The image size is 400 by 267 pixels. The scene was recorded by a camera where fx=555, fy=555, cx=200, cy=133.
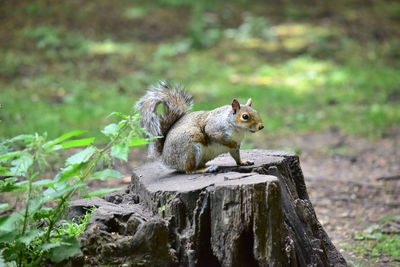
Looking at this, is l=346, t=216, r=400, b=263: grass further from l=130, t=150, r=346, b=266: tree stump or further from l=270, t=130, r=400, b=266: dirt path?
l=130, t=150, r=346, b=266: tree stump

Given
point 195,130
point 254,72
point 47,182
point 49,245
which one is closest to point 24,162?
point 47,182

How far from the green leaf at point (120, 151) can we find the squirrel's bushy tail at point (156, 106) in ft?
2.81

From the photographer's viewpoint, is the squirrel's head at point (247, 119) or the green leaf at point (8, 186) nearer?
the green leaf at point (8, 186)

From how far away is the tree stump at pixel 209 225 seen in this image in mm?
2621

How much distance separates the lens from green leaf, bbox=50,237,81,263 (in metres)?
2.43

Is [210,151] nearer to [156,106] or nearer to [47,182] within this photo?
[156,106]

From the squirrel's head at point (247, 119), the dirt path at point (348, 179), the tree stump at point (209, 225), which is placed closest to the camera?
the tree stump at point (209, 225)

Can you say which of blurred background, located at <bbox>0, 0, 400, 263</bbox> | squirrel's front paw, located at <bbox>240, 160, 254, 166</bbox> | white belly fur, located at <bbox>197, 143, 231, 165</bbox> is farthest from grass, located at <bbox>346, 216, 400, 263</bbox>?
white belly fur, located at <bbox>197, 143, 231, 165</bbox>

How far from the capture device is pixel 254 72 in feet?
29.4

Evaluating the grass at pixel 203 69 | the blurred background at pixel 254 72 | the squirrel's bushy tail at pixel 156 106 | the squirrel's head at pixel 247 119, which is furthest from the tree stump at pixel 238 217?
the grass at pixel 203 69

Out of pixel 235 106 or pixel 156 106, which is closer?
pixel 235 106

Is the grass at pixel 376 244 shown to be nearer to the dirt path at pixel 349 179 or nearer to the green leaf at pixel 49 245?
the dirt path at pixel 349 179

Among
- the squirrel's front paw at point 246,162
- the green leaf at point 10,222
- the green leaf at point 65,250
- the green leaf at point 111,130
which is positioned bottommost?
the green leaf at point 65,250

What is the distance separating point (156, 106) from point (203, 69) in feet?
19.1
